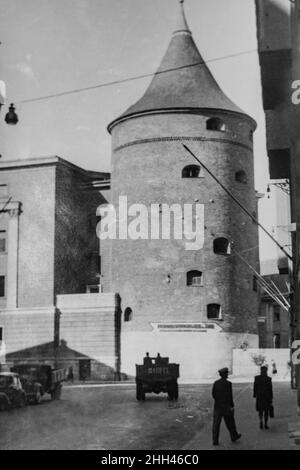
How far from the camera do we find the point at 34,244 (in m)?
38.8

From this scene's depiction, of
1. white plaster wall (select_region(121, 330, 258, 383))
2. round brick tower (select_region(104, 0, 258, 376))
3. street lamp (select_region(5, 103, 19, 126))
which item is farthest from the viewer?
round brick tower (select_region(104, 0, 258, 376))

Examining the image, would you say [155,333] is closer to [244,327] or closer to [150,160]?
[244,327]

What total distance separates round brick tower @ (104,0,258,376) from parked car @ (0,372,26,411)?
610 inches

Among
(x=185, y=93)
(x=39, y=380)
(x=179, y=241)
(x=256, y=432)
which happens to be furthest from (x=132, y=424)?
(x=185, y=93)

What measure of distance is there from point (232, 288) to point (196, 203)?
4471mm

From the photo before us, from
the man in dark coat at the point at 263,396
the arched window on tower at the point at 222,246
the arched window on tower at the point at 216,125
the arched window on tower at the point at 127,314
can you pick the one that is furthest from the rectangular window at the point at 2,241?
the man in dark coat at the point at 263,396

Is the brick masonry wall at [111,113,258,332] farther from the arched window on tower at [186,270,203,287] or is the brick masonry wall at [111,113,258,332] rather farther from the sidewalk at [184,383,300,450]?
the sidewalk at [184,383,300,450]

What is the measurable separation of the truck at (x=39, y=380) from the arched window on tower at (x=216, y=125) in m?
17.3

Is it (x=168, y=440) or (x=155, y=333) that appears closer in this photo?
(x=168, y=440)

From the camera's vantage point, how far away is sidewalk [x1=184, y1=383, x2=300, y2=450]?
39.9 ft

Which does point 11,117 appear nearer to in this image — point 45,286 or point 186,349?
point 186,349

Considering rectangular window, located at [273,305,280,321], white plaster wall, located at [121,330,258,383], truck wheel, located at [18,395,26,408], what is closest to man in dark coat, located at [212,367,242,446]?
truck wheel, located at [18,395,26,408]
